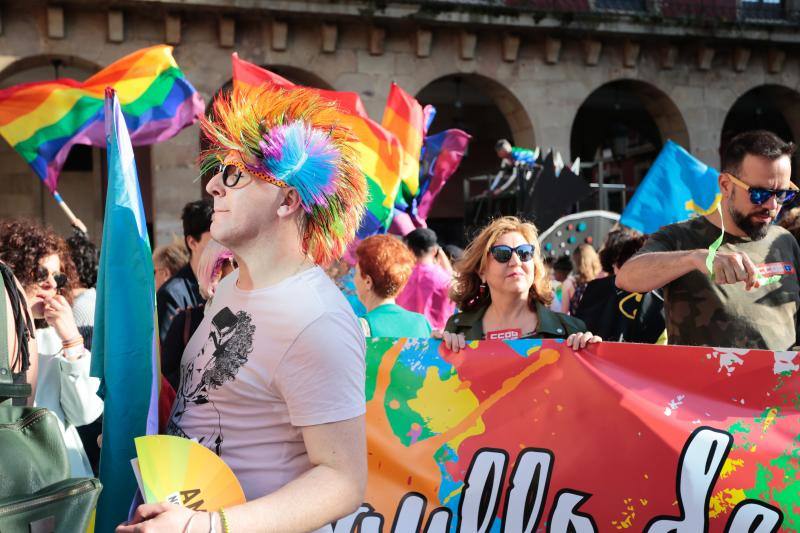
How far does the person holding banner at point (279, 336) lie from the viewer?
1563 millimetres

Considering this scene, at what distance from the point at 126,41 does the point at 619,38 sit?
9131mm

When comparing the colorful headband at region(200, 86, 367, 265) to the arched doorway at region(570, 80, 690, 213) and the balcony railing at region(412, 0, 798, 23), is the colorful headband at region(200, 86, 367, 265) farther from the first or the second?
the arched doorway at region(570, 80, 690, 213)

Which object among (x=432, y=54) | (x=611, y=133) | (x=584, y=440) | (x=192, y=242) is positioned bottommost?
(x=584, y=440)

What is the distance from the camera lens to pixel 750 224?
3496mm

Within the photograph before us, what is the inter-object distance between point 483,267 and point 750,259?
1213 millimetres

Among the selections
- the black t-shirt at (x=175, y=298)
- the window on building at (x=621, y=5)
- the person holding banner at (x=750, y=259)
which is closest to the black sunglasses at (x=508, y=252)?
the person holding banner at (x=750, y=259)

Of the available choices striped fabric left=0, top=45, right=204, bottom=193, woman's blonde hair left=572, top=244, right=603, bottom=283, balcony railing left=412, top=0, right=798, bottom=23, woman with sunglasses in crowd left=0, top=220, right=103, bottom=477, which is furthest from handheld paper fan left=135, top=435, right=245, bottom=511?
balcony railing left=412, top=0, right=798, bottom=23

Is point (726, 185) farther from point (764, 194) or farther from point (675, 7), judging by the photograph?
point (675, 7)

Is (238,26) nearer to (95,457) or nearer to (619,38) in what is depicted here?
(619,38)

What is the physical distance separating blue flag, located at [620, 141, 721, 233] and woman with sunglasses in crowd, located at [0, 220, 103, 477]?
4.47 meters

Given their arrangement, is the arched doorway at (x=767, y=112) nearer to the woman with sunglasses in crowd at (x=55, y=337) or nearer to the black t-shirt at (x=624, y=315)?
the black t-shirt at (x=624, y=315)

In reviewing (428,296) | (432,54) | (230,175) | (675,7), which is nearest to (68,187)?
(432,54)

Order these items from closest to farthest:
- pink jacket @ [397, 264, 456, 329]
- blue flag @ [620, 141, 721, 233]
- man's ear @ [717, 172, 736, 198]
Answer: man's ear @ [717, 172, 736, 198] < pink jacket @ [397, 264, 456, 329] < blue flag @ [620, 141, 721, 233]

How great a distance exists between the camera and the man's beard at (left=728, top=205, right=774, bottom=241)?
3.49 m
